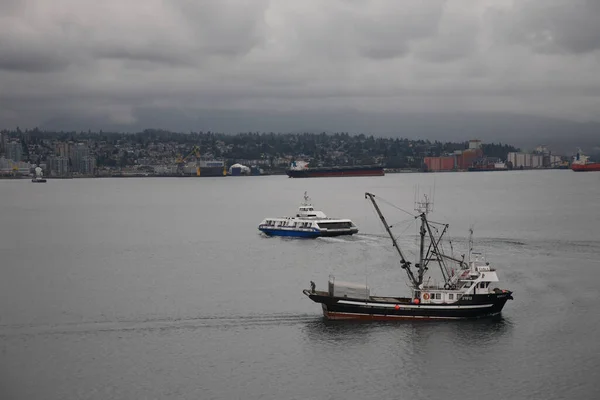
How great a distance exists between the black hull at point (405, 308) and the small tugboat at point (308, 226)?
3910 cm

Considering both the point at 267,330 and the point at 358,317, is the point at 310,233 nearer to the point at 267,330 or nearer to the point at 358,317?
the point at 358,317

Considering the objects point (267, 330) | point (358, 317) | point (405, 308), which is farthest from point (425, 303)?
point (267, 330)

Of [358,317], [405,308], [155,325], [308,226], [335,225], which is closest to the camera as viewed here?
[155,325]

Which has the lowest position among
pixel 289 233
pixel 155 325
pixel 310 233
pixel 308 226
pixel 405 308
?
pixel 155 325

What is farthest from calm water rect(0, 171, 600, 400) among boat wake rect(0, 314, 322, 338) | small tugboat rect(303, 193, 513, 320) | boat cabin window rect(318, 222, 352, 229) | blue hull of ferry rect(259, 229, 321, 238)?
boat cabin window rect(318, 222, 352, 229)

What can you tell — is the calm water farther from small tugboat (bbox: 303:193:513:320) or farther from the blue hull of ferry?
the blue hull of ferry

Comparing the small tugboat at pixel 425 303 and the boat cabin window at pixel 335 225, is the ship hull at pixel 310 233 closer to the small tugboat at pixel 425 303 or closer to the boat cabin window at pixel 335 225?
the boat cabin window at pixel 335 225

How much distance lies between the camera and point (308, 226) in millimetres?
83938

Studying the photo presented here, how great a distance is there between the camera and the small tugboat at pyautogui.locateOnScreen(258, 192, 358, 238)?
83.4 meters

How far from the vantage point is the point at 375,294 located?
50.0m

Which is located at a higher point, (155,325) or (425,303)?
(425,303)

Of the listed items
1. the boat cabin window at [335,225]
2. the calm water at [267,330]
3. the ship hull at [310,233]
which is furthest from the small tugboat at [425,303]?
the boat cabin window at [335,225]

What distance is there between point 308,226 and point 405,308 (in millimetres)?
40942

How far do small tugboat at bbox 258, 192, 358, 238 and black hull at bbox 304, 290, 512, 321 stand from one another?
39.1 metres
